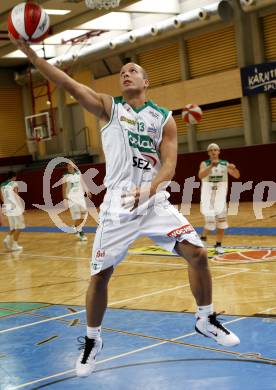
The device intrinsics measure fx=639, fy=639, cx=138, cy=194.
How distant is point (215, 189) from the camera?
13.2m

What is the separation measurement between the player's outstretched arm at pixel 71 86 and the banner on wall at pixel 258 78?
18.2 metres

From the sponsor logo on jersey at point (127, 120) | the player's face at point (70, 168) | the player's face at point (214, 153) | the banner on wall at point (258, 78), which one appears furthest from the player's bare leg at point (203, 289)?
the banner on wall at point (258, 78)

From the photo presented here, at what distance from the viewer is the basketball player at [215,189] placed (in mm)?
12664

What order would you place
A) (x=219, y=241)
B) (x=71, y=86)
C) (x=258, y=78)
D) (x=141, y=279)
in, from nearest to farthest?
(x=71, y=86), (x=141, y=279), (x=219, y=241), (x=258, y=78)

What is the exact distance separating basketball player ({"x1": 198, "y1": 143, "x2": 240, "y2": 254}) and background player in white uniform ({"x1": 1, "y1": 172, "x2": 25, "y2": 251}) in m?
5.30

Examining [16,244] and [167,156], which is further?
[16,244]

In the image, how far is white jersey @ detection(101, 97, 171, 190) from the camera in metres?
5.38

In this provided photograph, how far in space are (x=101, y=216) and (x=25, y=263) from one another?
29.4ft

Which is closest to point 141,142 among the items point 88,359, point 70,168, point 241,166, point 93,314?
point 93,314

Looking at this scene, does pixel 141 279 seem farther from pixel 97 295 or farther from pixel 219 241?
pixel 97 295

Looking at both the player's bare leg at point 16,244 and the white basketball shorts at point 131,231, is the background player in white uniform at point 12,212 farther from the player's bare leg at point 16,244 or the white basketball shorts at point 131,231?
the white basketball shorts at point 131,231

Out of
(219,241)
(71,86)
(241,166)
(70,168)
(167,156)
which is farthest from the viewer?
(241,166)

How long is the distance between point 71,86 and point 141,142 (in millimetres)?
748

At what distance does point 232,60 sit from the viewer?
24906 mm
